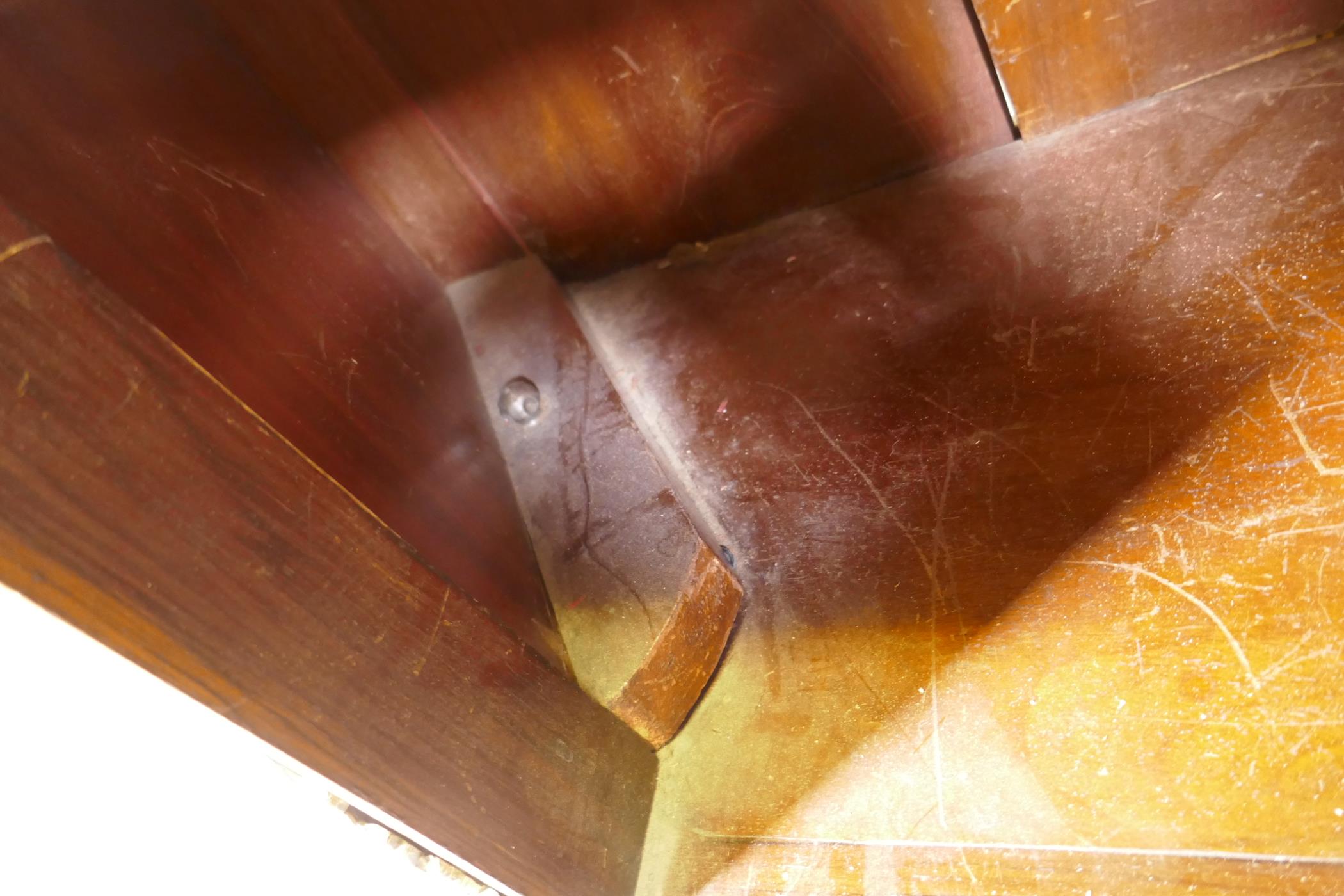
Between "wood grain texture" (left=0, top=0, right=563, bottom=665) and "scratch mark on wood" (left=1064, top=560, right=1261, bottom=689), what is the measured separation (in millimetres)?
531

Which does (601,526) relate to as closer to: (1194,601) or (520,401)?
(520,401)

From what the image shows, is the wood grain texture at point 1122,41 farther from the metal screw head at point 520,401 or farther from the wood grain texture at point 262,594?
the wood grain texture at point 262,594

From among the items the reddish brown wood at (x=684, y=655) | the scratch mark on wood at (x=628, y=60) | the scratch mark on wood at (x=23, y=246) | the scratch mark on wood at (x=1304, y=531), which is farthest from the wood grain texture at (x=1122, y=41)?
the scratch mark on wood at (x=23, y=246)

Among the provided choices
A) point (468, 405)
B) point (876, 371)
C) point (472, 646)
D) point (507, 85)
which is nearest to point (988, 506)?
point (876, 371)

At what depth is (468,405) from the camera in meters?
1.08

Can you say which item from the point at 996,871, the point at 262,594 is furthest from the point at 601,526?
the point at 996,871

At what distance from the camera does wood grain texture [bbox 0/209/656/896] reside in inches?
21.5

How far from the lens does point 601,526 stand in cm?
95

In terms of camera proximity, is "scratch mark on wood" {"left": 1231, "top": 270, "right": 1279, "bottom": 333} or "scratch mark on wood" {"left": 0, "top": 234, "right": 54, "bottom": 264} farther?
"scratch mark on wood" {"left": 1231, "top": 270, "right": 1279, "bottom": 333}

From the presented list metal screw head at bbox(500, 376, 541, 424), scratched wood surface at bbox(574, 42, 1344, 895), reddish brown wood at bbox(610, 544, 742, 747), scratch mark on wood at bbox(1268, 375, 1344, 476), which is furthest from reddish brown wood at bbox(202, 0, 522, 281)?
scratch mark on wood at bbox(1268, 375, 1344, 476)

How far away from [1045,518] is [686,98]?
0.63m

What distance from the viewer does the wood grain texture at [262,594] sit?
0.55 meters

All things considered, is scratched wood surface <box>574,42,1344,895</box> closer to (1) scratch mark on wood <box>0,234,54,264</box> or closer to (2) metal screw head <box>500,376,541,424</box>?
(2) metal screw head <box>500,376,541,424</box>

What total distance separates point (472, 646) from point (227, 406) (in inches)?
11.4
